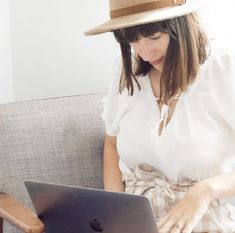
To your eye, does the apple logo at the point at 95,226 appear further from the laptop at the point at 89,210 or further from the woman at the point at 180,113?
the woman at the point at 180,113

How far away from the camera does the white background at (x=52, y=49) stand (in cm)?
146

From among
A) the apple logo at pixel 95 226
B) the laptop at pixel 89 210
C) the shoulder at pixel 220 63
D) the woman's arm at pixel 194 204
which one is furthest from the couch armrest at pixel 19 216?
the shoulder at pixel 220 63

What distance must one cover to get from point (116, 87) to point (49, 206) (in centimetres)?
38

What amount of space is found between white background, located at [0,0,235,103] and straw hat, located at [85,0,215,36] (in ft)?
1.55

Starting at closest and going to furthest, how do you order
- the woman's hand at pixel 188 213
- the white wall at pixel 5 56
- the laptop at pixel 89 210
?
the laptop at pixel 89 210 → the woman's hand at pixel 188 213 → the white wall at pixel 5 56

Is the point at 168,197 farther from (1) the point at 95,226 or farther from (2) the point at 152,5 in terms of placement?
(2) the point at 152,5

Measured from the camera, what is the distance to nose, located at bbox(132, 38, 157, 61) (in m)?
1.01

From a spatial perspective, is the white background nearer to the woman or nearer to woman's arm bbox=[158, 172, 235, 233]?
the woman

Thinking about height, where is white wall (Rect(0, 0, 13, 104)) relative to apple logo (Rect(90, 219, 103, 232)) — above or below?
above

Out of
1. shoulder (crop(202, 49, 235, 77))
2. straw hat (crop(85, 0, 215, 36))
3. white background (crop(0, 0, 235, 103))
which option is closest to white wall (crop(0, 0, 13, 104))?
white background (crop(0, 0, 235, 103))

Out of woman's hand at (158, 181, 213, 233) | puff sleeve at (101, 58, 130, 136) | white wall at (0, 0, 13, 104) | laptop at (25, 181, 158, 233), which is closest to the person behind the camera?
laptop at (25, 181, 158, 233)

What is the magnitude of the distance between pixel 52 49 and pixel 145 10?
58 cm

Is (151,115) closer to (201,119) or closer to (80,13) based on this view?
(201,119)

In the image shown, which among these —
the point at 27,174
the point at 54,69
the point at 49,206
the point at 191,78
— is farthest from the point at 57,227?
the point at 54,69
